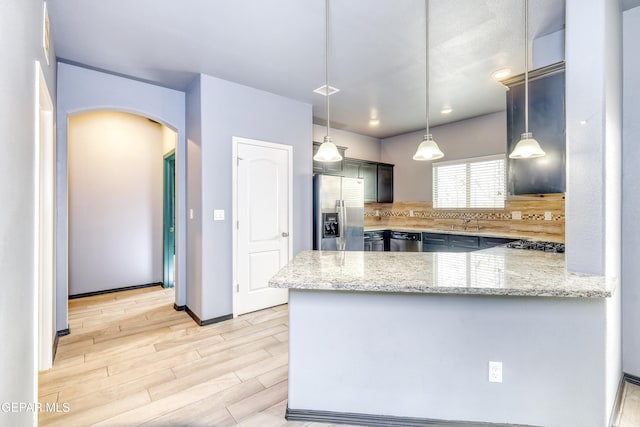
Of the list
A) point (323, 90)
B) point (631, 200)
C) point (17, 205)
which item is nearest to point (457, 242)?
point (631, 200)

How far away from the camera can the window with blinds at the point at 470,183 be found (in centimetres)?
468

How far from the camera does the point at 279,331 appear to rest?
10.4 feet

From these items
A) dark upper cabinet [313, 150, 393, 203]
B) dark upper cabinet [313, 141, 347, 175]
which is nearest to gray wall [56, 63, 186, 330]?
dark upper cabinet [313, 141, 347, 175]

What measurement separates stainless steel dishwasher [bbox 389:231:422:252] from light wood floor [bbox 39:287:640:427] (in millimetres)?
2552

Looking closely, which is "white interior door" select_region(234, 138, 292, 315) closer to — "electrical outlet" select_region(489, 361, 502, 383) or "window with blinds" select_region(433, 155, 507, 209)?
"electrical outlet" select_region(489, 361, 502, 383)

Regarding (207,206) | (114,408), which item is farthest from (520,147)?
(114,408)

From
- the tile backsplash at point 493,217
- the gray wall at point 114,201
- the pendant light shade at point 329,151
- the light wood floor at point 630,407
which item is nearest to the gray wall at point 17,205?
the pendant light shade at point 329,151

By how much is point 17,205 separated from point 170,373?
170 centimetres

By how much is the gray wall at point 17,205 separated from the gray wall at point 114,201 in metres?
3.24

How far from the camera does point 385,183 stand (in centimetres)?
601

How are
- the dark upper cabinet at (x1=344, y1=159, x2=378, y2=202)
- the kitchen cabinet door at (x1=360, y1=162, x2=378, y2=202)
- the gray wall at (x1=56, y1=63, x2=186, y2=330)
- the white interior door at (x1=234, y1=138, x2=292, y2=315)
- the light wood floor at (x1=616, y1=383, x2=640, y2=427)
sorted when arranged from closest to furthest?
the light wood floor at (x1=616, y1=383, x2=640, y2=427) → the gray wall at (x1=56, y1=63, x2=186, y2=330) → the white interior door at (x1=234, y1=138, x2=292, y2=315) → the dark upper cabinet at (x1=344, y1=159, x2=378, y2=202) → the kitchen cabinet door at (x1=360, y1=162, x2=378, y2=202)

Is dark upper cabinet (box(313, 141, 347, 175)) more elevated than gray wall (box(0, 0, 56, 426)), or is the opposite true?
dark upper cabinet (box(313, 141, 347, 175))

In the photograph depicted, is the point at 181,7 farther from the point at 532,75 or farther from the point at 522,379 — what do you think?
the point at 522,379

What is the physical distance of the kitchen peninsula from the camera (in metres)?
1.57
